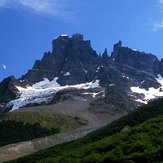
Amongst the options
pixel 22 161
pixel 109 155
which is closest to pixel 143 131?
pixel 109 155

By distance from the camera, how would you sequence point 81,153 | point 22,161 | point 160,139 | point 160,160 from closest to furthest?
point 160,160 < point 160,139 < point 81,153 < point 22,161

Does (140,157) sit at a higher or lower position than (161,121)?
lower

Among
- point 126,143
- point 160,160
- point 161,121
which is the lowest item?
point 160,160

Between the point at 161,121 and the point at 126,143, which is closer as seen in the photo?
the point at 126,143

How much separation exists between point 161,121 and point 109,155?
678 inches

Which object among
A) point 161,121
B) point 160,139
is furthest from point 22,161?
point 160,139

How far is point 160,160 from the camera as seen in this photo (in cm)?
5641

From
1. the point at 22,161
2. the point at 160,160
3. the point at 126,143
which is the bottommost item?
the point at 160,160

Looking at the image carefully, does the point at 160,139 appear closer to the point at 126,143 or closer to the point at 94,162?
the point at 126,143

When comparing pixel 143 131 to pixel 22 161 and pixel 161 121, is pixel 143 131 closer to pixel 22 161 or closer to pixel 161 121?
pixel 161 121

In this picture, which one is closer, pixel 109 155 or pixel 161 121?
pixel 109 155

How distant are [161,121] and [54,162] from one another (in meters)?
17.7

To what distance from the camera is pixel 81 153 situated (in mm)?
66625

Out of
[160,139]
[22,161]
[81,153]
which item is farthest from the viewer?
[22,161]
